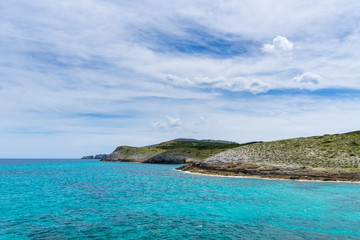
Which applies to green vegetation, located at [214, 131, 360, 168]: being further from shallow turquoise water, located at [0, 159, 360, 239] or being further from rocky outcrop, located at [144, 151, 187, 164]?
rocky outcrop, located at [144, 151, 187, 164]

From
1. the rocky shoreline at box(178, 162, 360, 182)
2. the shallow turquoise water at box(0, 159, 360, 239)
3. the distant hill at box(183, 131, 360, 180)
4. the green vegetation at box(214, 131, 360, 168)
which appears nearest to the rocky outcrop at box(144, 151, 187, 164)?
the distant hill at box(183, 131, 360, 180)

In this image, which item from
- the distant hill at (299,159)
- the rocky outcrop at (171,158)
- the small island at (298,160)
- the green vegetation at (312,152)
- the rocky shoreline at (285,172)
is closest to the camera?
the rocky shoreline at (285,172)

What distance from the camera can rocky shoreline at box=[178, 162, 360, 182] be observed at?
58706 mm

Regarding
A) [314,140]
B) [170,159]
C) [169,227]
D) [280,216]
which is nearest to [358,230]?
[280,216]

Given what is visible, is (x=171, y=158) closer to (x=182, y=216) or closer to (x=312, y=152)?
(x=312, y=152)

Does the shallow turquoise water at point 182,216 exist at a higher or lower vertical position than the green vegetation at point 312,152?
lower

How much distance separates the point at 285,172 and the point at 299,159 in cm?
796

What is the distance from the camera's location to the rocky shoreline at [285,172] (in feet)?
193

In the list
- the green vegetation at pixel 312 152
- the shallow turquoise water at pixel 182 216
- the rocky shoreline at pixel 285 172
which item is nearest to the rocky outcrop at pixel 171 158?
the green vegetation at pixel 312 152

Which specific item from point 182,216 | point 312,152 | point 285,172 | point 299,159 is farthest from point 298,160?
point 182,216

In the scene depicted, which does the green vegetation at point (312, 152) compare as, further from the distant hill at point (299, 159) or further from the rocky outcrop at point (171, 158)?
the rocky outcrop at point (171, 158)

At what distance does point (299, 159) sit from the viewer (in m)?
71.9

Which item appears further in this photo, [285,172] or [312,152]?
[312,152]

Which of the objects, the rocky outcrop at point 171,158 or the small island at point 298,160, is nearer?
the small island at point 298,160
